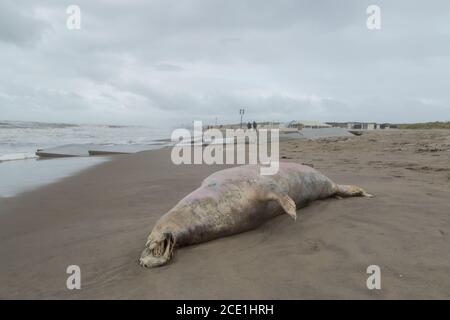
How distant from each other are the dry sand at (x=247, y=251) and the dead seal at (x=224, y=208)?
0.13 meters

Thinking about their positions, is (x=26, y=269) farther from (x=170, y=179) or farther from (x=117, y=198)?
(x=170, y=179)

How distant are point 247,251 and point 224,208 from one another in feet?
2.03

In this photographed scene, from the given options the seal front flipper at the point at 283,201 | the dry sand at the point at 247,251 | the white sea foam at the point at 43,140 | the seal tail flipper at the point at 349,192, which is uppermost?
the white sea foam at the point at 43,140

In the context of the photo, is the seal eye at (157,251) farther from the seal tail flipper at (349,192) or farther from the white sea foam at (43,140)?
the white sea foam at (43,140)

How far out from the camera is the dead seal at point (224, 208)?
10.7 ft

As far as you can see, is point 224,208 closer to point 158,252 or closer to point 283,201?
point 283,201

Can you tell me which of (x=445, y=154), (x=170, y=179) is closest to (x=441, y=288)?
(x=170, y=179)

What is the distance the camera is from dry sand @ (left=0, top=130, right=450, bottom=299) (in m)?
2.54

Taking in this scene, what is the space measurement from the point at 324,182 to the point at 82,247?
323 centimetres

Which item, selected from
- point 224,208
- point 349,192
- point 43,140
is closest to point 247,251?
point 224,208

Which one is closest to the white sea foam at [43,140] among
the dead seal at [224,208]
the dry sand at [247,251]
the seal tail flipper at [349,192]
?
the dry sand at [247,251]

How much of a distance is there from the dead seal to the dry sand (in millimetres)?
127

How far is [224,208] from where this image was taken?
373cm
